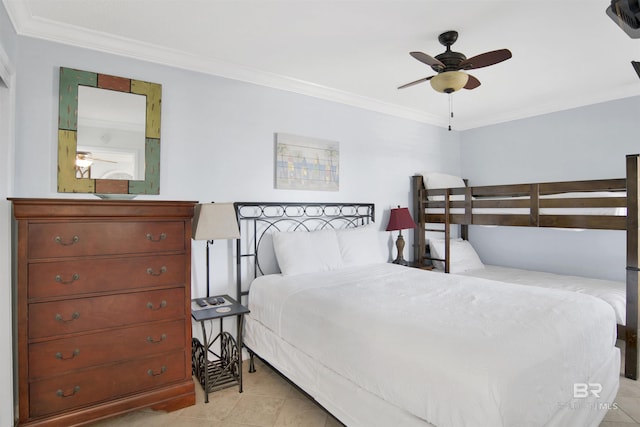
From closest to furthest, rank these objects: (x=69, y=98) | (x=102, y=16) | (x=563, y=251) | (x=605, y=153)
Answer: (x=102, y=16), (x=69, y=98), (x=605, y=153), (x=563, y=251)

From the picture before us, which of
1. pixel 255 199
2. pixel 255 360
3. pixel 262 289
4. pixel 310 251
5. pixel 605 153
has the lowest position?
pixel 255 360

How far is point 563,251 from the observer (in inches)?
→ 149

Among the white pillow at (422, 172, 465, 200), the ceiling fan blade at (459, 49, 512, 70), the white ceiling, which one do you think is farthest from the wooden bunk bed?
the ceiling fan blade at (459, 49, 512, 70)

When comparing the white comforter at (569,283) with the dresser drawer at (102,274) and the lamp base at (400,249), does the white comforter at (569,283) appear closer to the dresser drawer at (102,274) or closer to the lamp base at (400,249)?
the lamp base at (400,249)

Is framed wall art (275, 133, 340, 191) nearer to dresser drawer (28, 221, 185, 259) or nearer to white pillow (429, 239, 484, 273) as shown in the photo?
dresser drawer (28, 221, 185, 259)

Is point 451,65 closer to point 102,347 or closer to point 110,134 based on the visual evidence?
point 110,134

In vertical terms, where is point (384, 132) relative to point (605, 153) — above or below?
above

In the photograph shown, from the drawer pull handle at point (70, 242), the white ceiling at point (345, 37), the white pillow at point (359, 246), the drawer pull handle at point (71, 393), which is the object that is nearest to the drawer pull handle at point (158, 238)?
the drawer pull handle at point (70, 242)

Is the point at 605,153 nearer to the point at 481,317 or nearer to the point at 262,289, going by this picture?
the point at 481,317

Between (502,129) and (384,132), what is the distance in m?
1.67

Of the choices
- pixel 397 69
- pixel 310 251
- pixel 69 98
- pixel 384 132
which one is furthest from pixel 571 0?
pixel 69 98

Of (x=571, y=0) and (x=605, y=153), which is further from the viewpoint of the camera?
(x=605, y=153)

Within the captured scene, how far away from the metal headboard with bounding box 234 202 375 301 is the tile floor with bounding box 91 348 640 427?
80 centimetres

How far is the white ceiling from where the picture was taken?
2.01m
